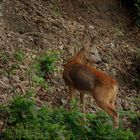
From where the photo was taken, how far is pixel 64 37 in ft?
43.5

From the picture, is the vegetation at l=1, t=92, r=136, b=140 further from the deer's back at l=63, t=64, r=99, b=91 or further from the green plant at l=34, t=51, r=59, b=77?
the green plant at l=34, t=51, r=59, b=77

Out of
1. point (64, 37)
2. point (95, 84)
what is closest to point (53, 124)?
point (95, 84)

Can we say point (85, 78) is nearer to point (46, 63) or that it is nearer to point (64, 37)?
point (46, 63)

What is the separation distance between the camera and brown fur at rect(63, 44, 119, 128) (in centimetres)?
1017

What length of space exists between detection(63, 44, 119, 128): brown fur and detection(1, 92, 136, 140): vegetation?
21.4 inches

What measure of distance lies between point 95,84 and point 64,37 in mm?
3293

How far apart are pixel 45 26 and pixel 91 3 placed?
79.5 inches

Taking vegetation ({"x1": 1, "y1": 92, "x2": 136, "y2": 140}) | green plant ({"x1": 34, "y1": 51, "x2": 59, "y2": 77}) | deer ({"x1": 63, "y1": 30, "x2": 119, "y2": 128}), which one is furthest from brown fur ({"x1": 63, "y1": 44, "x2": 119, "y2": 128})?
green plant ({"x1": 34, "y1": 51, "x2": 59, "y2": 77})

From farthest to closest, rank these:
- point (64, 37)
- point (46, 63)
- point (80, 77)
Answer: point (64, 37) < point (46, 63) < point (80, 77)

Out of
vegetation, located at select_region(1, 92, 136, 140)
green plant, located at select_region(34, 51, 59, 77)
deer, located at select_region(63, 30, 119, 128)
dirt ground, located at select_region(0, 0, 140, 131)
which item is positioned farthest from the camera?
green plant, located at select_region(34, 51, 59, 77)

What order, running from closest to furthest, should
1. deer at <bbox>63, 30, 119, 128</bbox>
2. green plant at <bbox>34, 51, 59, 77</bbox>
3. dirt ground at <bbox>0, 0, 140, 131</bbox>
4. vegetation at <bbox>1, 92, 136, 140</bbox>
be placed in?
vegetation at <bbox>1, 92, 136, 140</bbox> < deer at <bbox>63, 30, 119, 128</bbox> < dirt ground at <bbox>0, 0, 140, 131</bbox> < green plant at <bbox>34, 51, 59, 77</bbox>

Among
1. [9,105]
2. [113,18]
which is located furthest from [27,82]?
[113,18]

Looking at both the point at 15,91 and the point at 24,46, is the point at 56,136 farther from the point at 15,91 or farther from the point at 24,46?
the point at 24,46

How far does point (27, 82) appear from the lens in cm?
1115
